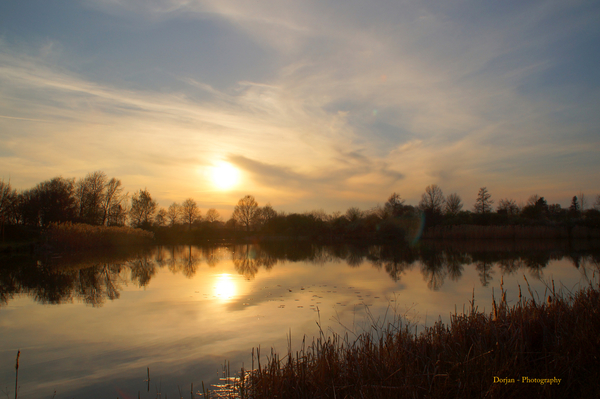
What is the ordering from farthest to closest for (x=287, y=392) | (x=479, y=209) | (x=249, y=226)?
(x=249, y=226) → (x=479, y=209) → (x=287, y=392)

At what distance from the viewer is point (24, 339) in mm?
5746

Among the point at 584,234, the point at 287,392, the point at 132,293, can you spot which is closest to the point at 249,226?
the point at 584,234

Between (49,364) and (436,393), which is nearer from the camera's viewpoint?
(436,393)

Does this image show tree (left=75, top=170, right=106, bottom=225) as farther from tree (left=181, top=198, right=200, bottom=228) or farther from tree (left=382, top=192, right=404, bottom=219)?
tree (left=382, top=192, right=404, bottom=219)

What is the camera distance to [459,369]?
337 cm

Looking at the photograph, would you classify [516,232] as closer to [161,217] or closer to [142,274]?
[142,274]

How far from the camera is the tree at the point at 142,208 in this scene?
165 ft

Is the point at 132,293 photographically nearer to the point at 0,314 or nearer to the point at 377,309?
the point at 0,314

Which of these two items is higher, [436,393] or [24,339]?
[436,393]

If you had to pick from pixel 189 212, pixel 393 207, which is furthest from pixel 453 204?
pixel 189 212

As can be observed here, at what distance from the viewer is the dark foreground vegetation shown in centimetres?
317

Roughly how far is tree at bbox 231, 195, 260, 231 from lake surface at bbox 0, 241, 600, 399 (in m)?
43.7

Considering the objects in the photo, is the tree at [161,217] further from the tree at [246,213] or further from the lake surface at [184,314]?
the lake surface at [184,314]

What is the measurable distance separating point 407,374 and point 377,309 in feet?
13.6
